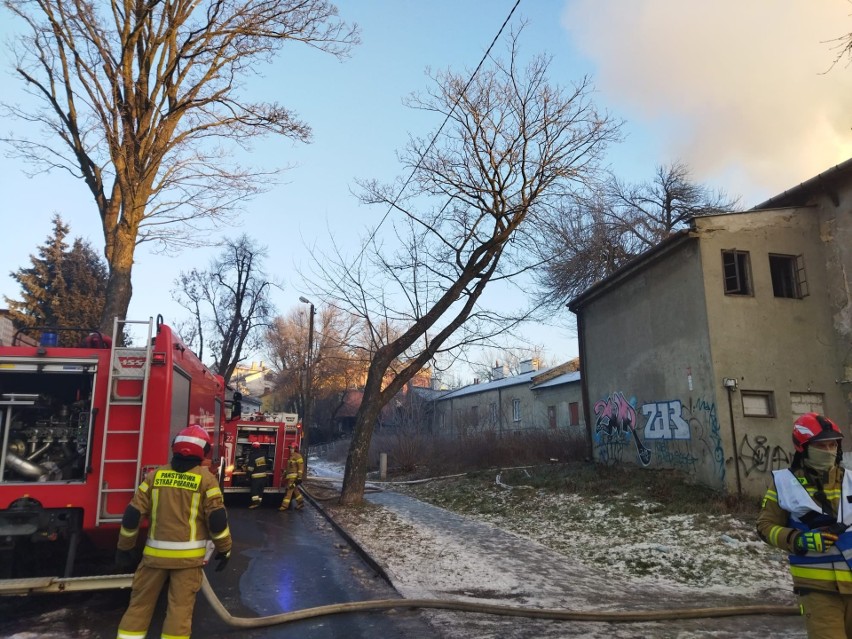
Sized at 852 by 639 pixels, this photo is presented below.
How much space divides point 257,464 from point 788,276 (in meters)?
13.7

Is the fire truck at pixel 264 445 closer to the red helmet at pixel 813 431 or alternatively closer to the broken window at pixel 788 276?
the broken window at pixel 788 276

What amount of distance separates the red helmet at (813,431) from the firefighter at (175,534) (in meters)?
3.89

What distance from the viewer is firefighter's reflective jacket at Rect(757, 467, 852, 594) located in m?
3.38

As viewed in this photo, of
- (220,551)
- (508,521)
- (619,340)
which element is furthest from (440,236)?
(220,551)

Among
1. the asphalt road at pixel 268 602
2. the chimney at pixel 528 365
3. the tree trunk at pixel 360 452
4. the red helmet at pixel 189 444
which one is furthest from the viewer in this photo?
the chimney at pixel 528 365

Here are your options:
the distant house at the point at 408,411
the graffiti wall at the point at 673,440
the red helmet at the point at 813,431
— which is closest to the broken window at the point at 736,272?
the graffiti wall at the point at 673,440

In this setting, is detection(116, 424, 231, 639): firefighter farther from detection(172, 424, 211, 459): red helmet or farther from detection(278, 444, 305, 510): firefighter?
detection(278, 444, 305, 510): firefighter

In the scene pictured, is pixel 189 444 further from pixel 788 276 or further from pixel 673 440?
pixel 788 276

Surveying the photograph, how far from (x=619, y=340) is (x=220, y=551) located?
1350cm

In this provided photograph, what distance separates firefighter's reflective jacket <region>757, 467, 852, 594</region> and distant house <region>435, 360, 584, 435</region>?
23.1 m

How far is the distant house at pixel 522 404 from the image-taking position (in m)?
30.3

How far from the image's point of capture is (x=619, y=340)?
16062 mm

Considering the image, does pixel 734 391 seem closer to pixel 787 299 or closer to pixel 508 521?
pixel 787 299

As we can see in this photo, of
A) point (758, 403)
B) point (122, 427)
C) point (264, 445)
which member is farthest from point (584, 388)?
point (122, 427)
